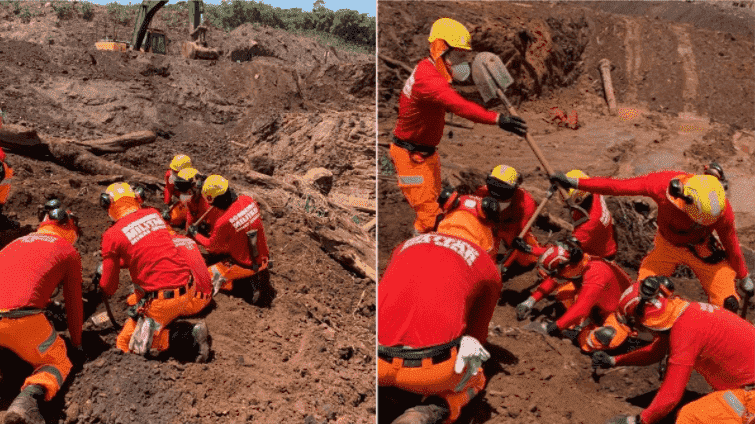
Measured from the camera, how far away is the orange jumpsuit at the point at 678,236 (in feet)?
16.8

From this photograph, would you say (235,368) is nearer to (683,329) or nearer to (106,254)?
(106,254)

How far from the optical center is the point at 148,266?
200 inches

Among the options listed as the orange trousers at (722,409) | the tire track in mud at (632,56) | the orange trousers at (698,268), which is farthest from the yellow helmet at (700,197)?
the tire track in mud at (632,56)

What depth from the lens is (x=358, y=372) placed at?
5789mm

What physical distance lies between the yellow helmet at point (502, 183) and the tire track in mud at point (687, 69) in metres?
13.2

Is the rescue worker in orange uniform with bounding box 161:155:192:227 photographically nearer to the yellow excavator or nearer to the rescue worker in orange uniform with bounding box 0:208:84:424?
the rescue worker in orange uniform with bounding box 0:208:84:424

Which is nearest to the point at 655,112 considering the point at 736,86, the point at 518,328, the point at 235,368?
the point at 736,86

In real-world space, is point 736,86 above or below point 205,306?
below

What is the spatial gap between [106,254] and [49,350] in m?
0.91

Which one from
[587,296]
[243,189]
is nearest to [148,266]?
[587,296]

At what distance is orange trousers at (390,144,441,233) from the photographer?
18.7 feet

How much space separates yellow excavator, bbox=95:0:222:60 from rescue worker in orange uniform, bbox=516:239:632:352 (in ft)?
62.5

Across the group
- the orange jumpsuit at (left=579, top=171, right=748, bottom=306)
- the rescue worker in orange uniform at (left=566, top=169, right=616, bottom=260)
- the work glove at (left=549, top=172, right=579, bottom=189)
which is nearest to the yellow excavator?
the rescue worker in orange uniform at (left=566, top=169, right=616, bottom=260)

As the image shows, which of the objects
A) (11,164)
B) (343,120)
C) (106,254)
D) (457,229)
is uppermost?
→ (457,229)
